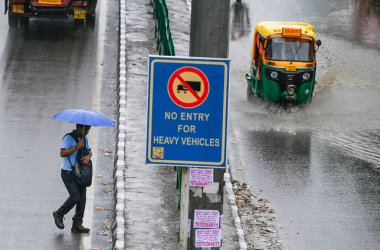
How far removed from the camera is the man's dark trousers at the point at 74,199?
1526 centimetres

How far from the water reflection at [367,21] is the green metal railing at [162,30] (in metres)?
8.71

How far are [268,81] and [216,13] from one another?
15.8 m

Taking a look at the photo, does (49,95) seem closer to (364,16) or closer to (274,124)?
(274,124)

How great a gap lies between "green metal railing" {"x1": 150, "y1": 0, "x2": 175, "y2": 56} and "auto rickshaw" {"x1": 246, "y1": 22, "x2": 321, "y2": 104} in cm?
242

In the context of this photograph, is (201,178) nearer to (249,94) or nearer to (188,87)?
(188,87)

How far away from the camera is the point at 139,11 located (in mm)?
30453

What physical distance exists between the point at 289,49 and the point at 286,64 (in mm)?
482

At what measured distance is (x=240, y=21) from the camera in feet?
117

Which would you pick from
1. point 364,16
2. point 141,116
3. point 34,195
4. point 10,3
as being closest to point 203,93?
point 34,195

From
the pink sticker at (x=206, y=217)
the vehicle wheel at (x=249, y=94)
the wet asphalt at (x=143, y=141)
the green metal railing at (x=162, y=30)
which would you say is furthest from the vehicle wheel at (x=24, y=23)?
the pink sticker at (x=206, y=217)

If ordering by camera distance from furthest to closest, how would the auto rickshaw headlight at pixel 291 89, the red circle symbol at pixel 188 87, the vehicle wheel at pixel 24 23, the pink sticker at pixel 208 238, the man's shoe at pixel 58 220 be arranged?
1. the vehicle wheel at pixel 24 23
2. the auto rickshaw headlight at pixel 291 89
3. the man's shoe at pixel 58 220
4. the pink sticker at pixel 208 238
5. the red circle symbol at pixel 188 87

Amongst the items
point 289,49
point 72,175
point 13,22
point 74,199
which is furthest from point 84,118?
point 13,22

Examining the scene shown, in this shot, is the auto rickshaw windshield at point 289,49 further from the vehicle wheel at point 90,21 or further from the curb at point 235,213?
the curb at point 235,213

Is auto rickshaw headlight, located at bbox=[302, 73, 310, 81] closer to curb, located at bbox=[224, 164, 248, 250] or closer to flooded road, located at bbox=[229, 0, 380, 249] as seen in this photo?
flooded road, located at bbox=[229, 0, 380, 249]
